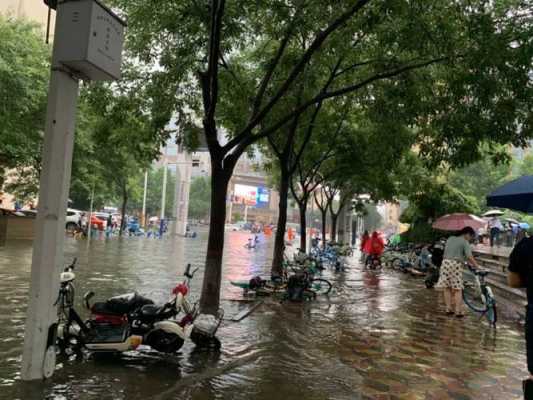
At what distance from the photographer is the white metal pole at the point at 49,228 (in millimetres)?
5277

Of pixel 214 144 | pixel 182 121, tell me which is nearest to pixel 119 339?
pixel 214 144

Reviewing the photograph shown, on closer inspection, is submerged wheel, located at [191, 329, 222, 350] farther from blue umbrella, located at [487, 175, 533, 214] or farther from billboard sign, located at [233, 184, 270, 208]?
billboard sign, located at [233, 184, 270, 208]

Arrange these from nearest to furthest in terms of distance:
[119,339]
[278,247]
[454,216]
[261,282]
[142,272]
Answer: [119,339], [261,282], [278,247], [142,272], [454,216]

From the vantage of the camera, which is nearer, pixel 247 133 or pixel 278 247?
pixel 247 133

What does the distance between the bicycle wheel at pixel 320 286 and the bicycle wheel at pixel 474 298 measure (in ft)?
10.6

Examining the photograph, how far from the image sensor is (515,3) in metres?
8.92

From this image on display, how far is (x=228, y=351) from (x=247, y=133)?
3.50 metres

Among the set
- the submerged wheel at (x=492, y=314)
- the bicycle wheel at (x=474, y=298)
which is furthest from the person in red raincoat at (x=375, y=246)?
the submerged wheel at (x=492, y=314)

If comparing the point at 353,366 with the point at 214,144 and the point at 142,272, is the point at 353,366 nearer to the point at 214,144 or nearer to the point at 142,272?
the point at 214,144

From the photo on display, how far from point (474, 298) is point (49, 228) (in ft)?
33.0

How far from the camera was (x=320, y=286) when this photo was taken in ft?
45.0

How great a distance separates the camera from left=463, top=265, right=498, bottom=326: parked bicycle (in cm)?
1065

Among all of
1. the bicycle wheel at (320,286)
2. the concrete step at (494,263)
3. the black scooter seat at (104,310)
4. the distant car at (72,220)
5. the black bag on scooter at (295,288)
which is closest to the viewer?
the black scooter seat at (104,310)

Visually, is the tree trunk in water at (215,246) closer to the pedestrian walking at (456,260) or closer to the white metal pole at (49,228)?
the white metal pole at (49,228)
